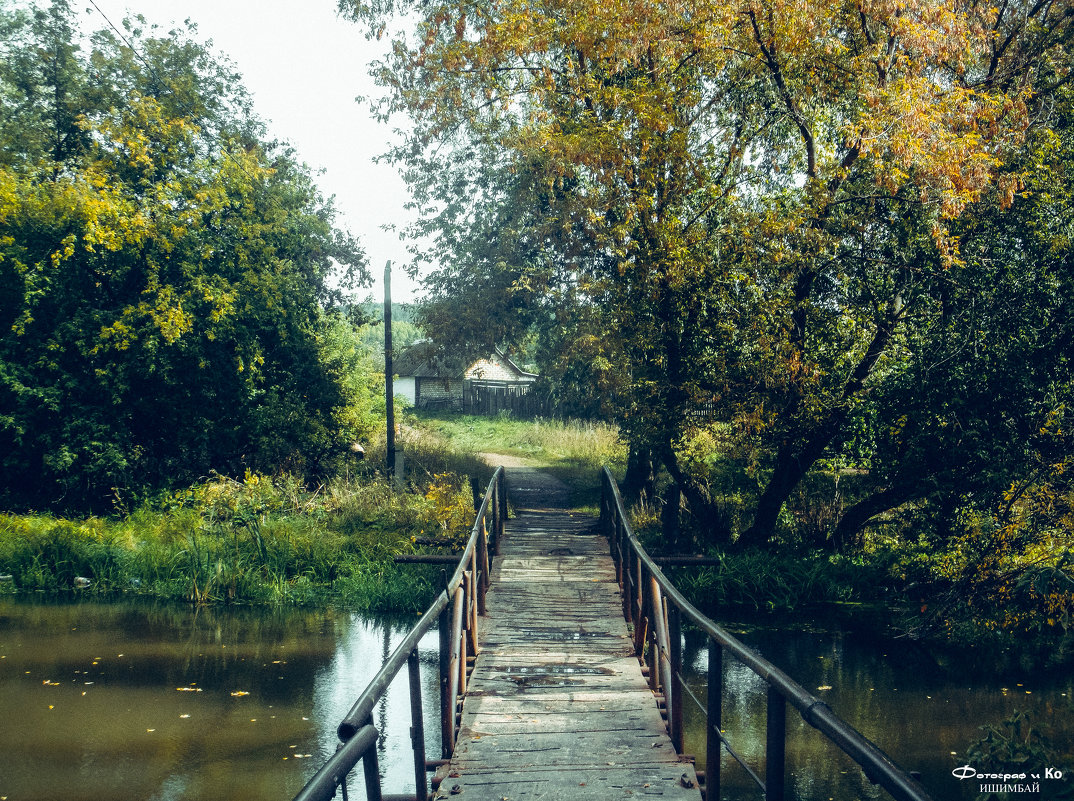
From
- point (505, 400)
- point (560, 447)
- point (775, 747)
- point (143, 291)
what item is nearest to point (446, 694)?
point (775, 747)

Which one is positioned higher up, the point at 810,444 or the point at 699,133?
the point at 699,133

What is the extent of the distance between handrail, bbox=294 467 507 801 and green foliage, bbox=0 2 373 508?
12.9 meters

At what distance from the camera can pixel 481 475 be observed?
21.0 meters

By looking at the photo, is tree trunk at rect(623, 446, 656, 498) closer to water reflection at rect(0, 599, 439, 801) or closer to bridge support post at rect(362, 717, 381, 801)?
water reflection at rect(0, 599, 439, 801)

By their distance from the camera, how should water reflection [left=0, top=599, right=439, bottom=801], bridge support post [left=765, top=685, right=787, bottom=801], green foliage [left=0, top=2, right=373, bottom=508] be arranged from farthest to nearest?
green foliage [left=0, top=2, right=373, bottom=508] < water reflection [left=0, top=599, right=439, bottom=801] < bridge support post [left=765, top=685, right=787, bottom=801]

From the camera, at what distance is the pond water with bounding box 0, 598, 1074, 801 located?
804cm

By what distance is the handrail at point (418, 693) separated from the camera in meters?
2.46

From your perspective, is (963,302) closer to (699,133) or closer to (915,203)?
(915,203)

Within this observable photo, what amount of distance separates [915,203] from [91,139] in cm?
1975

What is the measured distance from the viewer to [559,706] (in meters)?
5.88

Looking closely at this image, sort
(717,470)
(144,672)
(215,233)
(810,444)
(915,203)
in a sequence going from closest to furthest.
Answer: (144,672), (915,203), (810,444), (717,470), (215,233)

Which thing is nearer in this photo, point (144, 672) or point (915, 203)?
point (144, 672)

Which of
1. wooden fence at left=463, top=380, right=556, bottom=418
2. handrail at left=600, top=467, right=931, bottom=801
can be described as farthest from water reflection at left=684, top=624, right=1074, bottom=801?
wooden fence at left=463, top=380, right=556, bottom=418

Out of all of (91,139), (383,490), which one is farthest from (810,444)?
(91,139)
